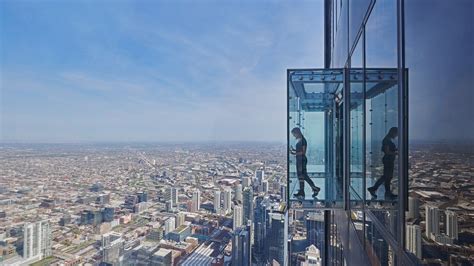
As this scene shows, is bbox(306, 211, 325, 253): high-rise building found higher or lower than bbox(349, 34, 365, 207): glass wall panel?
lower

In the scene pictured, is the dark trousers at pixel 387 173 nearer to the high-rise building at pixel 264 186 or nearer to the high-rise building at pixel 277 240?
the high-rise building at pixel 264 186

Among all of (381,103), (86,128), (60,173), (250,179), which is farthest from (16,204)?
(381,103)

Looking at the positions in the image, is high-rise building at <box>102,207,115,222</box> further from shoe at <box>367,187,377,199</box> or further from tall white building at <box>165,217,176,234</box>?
shoe at <box>367,187,377,199</box>

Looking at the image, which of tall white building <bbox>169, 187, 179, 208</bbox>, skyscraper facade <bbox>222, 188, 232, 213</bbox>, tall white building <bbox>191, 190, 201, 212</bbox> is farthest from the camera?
skyscraper facade <bbox>222, 188, 232, 213</bbox>

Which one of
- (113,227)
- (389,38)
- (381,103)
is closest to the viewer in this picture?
(389,38)

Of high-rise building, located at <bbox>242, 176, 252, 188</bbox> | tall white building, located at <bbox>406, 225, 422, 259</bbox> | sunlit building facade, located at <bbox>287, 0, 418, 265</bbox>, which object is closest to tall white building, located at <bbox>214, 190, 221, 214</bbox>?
high-rise building, located at <bbox>242, 176, 252, 188</bbox>

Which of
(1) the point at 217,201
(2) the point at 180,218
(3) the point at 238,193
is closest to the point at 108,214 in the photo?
(2) the point at 180,218

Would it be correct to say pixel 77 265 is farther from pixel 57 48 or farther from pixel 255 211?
pixel 57 48
